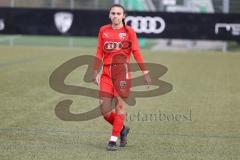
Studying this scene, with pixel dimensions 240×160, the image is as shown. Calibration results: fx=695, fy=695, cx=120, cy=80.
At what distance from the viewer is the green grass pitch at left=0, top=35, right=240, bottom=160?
761 cm

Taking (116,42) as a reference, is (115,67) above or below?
below

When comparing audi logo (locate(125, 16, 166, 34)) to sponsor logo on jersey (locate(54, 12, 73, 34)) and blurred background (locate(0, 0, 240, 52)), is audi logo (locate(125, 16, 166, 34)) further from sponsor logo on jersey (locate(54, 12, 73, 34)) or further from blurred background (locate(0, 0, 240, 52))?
sponsor logo on jersey (locate(54, 12, 73, 34))

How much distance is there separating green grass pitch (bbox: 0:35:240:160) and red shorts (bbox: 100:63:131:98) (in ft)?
2.07

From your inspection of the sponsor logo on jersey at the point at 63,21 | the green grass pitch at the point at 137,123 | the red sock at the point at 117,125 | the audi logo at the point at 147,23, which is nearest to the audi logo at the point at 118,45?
the red sock at the point at 117,125

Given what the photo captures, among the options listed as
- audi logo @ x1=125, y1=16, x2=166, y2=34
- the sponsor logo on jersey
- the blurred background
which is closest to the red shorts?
audi logo @ x1=125, y1=16, x2=166, y2=34

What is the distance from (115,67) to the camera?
311 inches

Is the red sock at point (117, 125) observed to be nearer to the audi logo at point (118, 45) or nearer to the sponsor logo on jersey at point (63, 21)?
the audi logo at point (118, 45)

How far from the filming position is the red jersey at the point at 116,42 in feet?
25.5

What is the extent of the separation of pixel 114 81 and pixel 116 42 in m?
0.45

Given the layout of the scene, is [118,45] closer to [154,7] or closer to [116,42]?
[116,42]

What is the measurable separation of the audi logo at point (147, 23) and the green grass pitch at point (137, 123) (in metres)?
7.37

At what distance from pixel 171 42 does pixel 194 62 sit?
9.61m

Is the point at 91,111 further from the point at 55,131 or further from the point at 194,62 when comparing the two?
the point at 194,62

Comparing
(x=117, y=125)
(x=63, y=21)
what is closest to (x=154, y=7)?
(x=63, y=21)
